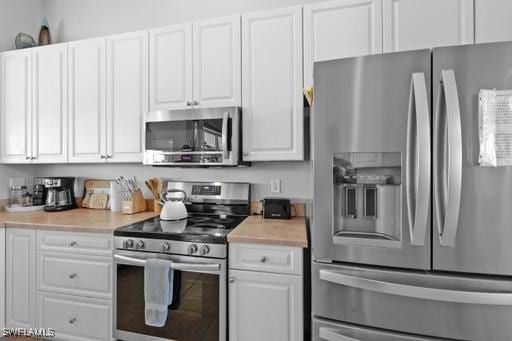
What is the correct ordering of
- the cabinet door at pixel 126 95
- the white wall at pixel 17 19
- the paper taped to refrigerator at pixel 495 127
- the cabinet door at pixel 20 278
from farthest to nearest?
the white wall at pixel 17 19 < the cabinet door at pixel 126 95 < the cabinet door at pixel 20 278 < the paper taped to refrigerator at pixel 495 127

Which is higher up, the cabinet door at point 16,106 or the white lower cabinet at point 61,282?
the cabinet door at point 16,106

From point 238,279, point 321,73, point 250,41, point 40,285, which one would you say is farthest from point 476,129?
point 40,285

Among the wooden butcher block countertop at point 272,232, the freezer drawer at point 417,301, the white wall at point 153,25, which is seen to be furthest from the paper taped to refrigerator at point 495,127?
the white wall at point 153,25

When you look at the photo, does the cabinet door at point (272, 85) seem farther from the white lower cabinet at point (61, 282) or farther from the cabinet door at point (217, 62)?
the white lower cabinet at point (61, 282)

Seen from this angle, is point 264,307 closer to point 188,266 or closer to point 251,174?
point 188,266

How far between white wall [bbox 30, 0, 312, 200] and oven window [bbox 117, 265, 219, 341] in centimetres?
91

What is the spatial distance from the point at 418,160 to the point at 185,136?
1.55 m

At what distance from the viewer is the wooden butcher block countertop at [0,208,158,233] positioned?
193 centimetres

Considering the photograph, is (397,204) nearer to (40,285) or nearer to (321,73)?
(321,73)

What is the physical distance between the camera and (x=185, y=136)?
6.98ft

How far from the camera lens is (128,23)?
271 centimetres

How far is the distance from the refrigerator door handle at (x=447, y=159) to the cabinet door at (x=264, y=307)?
76cm

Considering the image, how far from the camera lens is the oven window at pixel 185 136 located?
2.06 meters

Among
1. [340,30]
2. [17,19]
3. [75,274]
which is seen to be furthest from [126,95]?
[340,30]
